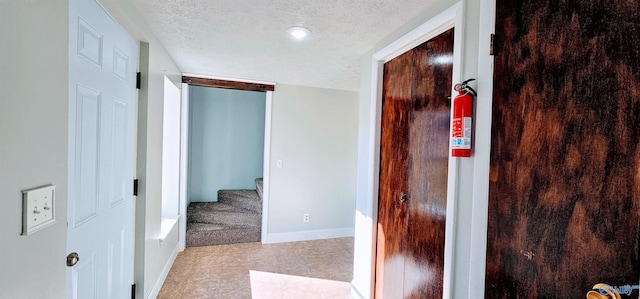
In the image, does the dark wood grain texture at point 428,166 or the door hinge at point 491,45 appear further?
the dark wood grain texture at point 428,166

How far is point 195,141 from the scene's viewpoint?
4.38 meters

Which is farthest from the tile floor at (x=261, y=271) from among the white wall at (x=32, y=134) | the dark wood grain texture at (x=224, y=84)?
the dark wood grain texture at (x=224, y=84)

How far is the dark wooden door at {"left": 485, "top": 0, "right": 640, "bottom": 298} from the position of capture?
759 millimetres

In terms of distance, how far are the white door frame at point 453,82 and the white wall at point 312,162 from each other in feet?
5.32

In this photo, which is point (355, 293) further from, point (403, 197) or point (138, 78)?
point (138, 78)

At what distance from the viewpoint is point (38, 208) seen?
0.76 meters

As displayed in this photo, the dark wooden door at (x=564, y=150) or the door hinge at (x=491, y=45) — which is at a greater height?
the door hinge at (x=491, y=45)

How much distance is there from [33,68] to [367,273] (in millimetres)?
2218

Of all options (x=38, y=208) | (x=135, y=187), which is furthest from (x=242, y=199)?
(x=38, y=208)

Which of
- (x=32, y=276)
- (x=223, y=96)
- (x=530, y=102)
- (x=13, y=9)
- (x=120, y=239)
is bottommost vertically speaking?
(x=120, y=239)

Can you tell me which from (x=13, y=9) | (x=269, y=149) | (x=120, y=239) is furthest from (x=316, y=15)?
(x=269, y=149)

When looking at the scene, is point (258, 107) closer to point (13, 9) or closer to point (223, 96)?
point (223, 96)

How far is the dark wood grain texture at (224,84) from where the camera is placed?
10.5 feet

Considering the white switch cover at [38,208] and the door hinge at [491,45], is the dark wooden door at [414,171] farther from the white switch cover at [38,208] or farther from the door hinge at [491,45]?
the white switch cover at [38,208]
